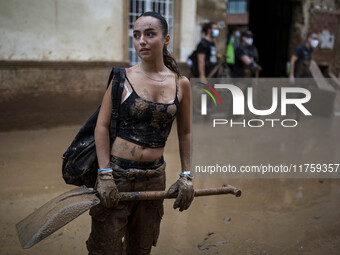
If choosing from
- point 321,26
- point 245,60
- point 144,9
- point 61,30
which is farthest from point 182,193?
point 321,26

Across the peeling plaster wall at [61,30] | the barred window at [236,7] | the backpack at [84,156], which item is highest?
the barred window at [236,7]

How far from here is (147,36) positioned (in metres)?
2.42

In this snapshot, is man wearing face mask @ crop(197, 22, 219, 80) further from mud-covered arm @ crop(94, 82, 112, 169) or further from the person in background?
mud-covered arm @ crop(94, 82, 112, 169)

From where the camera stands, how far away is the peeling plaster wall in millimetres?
6969

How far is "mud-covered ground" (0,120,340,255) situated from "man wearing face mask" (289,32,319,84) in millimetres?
4473

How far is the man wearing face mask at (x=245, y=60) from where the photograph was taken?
924cm

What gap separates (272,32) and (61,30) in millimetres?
7738

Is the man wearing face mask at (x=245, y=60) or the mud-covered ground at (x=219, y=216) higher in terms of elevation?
the man wearing face mask at (x=245, y=60)

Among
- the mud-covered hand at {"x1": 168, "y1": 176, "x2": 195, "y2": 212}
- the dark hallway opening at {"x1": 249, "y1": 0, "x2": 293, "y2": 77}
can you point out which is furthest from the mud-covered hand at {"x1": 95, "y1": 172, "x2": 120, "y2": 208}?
the dark hallway opening at {"x1": 249, "y1": 0, "x2": 293, "y2": 77}

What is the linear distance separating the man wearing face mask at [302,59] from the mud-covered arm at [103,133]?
305 inches

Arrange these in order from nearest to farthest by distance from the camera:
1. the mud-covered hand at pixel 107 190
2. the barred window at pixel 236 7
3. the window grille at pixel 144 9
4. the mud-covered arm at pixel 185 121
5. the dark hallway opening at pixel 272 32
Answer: the mud-covered hand at pixel 107 190 < the mud-covered arm at pixel 185 121 < the window grille at pixel 144 9 < the dark hallway opening at pixel 272 32 < the barred window at pixel 236 7

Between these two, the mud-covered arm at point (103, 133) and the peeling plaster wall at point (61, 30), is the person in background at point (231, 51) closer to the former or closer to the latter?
the peeling plaster wall at point (61, 30)

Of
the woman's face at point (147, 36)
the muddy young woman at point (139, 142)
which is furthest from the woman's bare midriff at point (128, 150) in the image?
the woman's face at point (147, 36)

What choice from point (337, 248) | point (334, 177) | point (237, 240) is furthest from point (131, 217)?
point (334, 177)
